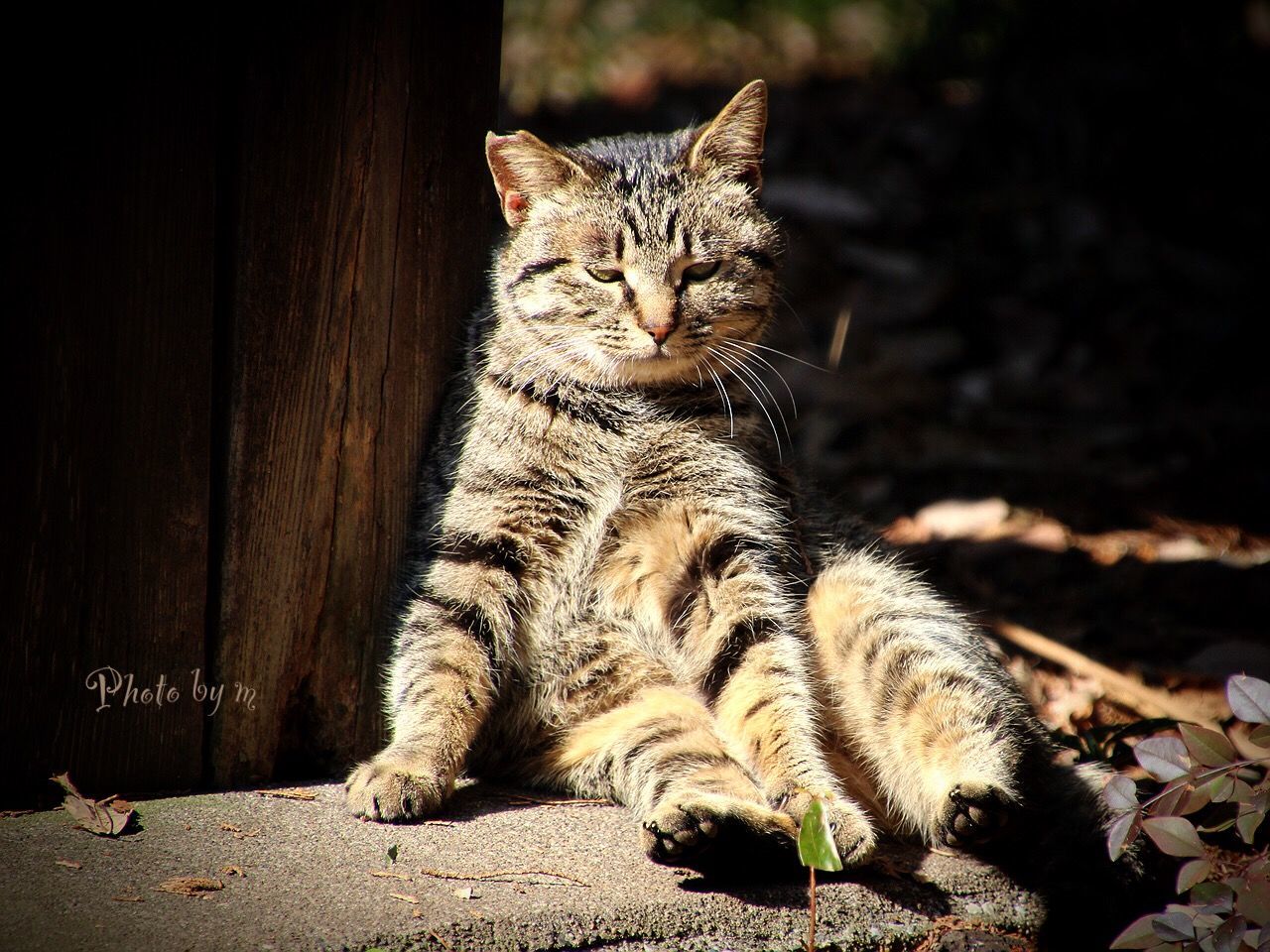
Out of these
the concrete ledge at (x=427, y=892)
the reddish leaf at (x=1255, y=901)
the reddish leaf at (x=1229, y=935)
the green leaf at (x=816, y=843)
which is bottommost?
the concrete ledge at (x=427, y=892)

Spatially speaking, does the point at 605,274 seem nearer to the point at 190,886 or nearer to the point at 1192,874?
the point at 190,886

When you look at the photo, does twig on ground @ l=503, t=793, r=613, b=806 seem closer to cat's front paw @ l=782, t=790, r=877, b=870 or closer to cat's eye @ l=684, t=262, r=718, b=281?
cat's front paw @ l=782, t=790, r=877, b=870

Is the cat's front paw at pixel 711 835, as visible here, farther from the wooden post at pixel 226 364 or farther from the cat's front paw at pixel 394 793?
the wooden post at pixel 226 364

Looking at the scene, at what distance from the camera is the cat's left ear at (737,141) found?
3160mm

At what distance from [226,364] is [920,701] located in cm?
196

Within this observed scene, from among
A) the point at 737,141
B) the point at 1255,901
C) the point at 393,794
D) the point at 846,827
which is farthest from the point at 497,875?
the point at 737,141

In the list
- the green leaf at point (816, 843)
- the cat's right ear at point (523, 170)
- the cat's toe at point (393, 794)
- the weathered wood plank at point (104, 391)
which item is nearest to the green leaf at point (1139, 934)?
the green leaf at point (816, 843)

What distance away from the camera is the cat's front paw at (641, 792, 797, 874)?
2.41 m

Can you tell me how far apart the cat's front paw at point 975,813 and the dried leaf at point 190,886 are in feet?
5.29

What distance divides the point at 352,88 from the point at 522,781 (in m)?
1.84

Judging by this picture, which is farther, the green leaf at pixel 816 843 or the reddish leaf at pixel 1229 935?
the green leaf at pixel 816 843

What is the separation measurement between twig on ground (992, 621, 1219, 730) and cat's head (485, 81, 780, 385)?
1.74 metres

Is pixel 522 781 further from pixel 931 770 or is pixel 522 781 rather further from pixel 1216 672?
pixel 1216 672

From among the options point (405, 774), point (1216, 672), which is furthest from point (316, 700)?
point (1216, 672)
